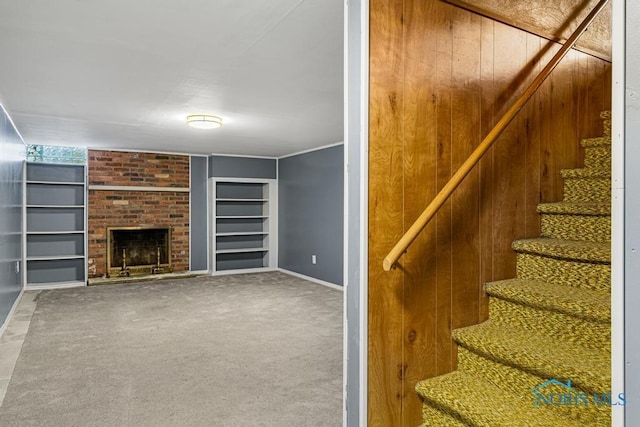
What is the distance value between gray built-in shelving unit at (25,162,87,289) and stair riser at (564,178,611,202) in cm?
680

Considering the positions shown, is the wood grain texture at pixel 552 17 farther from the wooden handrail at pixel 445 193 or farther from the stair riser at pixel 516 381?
the stair riser at pixel 516 381

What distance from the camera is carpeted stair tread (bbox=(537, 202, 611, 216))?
83.3 inches

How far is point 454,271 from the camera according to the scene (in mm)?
2021

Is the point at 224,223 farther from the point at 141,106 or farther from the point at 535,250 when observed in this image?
the point at 535,250

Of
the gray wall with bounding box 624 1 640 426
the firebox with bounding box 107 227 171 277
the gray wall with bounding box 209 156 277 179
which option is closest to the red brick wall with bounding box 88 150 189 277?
the firebox with bounding box 107 227 171 277

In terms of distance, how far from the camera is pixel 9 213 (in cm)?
457

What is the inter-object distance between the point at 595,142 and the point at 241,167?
6.09 meters

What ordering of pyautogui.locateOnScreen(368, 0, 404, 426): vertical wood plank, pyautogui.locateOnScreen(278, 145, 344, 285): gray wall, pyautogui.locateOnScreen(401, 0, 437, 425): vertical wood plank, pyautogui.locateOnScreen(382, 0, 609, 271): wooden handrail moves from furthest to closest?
pyautogui.locateOnScreen(278, 145, 344, 285): gray wall → pyautogui.locateOnScreen(401, 0, 437, 425): vertical wood plank → pyautogui.locateOnScreen(368, 0, 404, 426): vertical wood plank → pyautogui.locateOnScreen(382, 0, 609, 271): wooden handrail

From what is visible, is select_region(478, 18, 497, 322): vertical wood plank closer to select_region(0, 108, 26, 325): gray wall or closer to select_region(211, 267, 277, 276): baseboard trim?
select_region(0, 108, 26, 325): gray wall

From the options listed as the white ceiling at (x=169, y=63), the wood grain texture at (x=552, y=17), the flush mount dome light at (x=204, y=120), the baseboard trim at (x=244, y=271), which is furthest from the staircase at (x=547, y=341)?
the baseboard trim at (x=244, y=271)

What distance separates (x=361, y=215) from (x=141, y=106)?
3136 mm

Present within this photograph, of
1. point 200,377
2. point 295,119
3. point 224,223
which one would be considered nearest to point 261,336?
point 200,377

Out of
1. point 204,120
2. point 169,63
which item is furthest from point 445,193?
point 204,120

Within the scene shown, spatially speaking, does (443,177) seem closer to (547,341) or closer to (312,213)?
(547,341)
